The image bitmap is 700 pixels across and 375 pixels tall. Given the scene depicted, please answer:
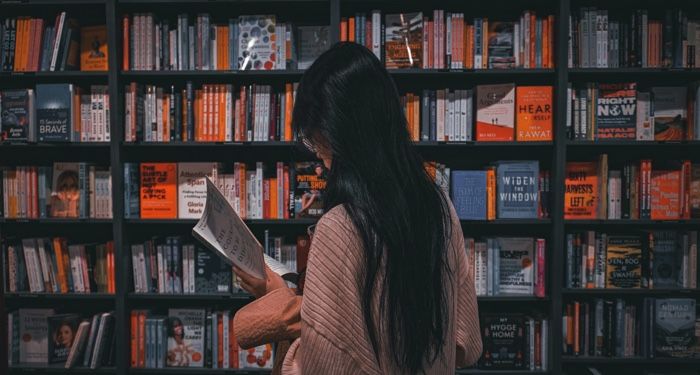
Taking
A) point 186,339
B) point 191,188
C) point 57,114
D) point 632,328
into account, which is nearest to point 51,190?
point 57,114

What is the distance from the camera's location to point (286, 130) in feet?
8.67

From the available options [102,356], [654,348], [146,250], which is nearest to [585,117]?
[654,348]

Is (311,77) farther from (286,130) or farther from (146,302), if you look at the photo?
(146,302)

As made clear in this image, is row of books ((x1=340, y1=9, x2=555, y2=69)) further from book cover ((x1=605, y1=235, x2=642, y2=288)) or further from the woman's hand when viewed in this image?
the woman's hand

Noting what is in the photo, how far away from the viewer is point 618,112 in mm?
2590

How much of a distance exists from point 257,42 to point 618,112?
6.01 ft

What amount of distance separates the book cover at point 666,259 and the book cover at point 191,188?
230 cm

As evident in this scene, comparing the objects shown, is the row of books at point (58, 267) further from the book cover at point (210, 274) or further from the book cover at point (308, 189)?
the book cover at point (308, 189)

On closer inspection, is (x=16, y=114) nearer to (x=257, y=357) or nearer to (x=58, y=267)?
(x=58, y=267)

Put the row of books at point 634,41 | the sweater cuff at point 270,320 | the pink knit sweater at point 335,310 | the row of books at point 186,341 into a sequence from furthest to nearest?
the row of books at point 186,341 → the row of books at point 634,41 → the sweater cuff at point 270,320 → the pink knit sweater at point 335,310

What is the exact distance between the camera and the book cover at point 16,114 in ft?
8.82

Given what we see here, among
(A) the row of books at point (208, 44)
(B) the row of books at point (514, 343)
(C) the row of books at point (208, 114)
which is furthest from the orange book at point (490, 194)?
(A) the row of books at point (208, 44)

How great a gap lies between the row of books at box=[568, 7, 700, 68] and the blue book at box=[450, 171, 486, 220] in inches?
29.0

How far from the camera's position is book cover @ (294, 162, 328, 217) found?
2.65 m
